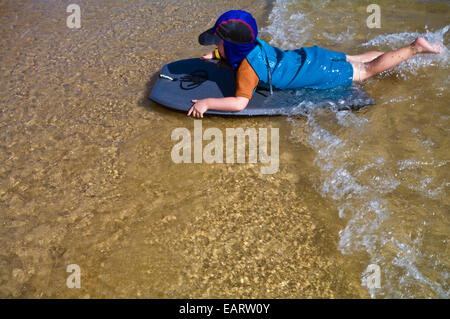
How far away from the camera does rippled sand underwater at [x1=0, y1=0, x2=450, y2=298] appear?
7.53ft

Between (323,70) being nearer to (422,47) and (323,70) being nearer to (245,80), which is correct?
(245,80)

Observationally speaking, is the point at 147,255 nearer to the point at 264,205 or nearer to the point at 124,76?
the point at 264,205

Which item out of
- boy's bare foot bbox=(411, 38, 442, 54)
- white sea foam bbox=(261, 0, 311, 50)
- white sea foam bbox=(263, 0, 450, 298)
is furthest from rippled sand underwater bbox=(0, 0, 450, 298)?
white sea foam bbox=(261, 0, 311, 50)

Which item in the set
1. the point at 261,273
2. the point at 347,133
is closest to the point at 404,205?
the point at 347,133

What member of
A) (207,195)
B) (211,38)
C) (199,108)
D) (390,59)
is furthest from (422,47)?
(207,195)

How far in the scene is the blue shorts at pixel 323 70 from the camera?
3.44m

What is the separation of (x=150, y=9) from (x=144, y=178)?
324cm

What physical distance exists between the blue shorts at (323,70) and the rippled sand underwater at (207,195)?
32 cm

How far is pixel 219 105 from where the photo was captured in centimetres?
326

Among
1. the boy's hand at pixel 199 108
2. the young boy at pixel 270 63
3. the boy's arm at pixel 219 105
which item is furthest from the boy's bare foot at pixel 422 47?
the boy's hand at pixel 199 108

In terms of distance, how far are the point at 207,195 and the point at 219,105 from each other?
840mm

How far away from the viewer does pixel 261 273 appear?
230 cm

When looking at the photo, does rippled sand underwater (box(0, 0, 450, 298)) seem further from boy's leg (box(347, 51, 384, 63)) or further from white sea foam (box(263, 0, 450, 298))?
boy's leg (box(347, 51, 384, 63))

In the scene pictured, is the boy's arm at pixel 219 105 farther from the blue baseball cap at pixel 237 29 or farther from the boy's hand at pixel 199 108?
the blue baseball cap at pixel 237 29
